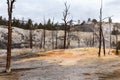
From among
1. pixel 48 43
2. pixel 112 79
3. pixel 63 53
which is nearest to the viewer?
pixel 112 79

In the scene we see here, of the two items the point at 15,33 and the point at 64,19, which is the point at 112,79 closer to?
the point at 64,19

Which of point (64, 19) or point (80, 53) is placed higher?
point (64, 19)

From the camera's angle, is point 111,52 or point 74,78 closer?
point 74,78

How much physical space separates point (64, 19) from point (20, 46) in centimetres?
3875

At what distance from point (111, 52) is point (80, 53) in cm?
706

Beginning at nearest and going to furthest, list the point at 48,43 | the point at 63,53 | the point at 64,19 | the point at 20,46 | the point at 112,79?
the point at 112,79 → the point at 63,53 → the point at 64,19 → the point at 20,46 → the point at 48,43

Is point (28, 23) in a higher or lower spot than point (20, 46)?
higher

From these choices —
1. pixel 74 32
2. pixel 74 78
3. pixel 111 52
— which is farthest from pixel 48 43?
pixel 74 78

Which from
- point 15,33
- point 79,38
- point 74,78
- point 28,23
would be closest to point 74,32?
point 79,38

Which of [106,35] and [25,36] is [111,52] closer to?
[25,36]

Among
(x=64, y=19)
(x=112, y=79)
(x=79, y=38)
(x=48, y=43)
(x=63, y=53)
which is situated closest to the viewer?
(x=112, y=79)

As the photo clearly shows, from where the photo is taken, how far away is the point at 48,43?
5044 inches

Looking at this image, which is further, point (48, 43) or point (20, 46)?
point (48, 43)

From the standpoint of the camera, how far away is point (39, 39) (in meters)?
131
